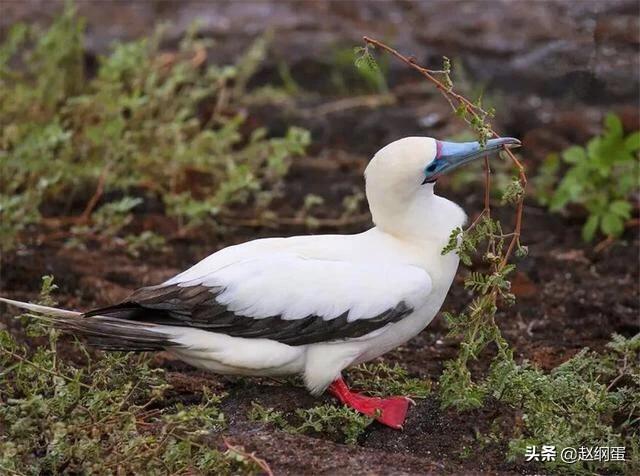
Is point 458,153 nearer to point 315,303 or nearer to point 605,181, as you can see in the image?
point 315,303

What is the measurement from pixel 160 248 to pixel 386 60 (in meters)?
3.27

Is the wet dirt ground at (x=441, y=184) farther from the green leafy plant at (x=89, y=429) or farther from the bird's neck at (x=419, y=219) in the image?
the bird's neck at (x=419, y=219)

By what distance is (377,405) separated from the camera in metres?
4.49

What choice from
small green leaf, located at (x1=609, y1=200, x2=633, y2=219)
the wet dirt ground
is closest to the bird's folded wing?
the wet dirt ground

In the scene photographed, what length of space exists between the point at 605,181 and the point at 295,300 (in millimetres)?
3140

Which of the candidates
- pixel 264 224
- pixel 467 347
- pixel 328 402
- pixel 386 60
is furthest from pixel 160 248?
pixel 386 60

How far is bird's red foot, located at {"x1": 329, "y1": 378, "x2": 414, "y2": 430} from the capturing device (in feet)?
14.6

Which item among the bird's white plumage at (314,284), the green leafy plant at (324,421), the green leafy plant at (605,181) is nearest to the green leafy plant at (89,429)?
the green leafy plant at (324,421)

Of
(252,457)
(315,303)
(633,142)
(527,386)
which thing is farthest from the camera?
(633,142)

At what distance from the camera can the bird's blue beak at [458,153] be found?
4.55m

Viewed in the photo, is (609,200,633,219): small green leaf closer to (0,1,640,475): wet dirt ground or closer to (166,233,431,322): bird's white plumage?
(0,1,640,475): wet dirt ground

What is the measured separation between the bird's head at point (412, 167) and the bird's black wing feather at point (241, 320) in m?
0.42

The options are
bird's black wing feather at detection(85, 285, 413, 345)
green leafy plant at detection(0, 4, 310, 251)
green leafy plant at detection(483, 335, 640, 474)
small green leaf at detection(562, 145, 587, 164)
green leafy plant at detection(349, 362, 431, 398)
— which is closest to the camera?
green leafy plant at detection(483, 335, 640, 474)

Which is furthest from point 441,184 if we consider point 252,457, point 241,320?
point 252,457
